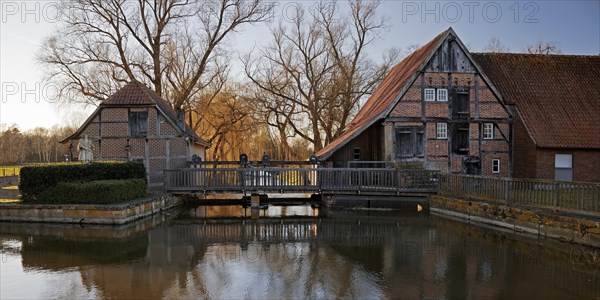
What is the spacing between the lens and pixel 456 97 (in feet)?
67.7

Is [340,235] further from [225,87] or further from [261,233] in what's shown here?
[225,87]

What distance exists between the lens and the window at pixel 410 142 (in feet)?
66.5

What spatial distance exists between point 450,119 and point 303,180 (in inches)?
295

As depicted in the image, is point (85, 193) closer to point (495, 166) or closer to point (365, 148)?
point (365, 148)

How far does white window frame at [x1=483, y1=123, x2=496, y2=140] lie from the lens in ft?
67.9

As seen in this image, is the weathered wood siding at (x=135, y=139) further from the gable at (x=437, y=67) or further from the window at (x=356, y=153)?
the window at (x=356, y=153)

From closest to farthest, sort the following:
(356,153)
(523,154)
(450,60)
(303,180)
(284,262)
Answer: (284,262)
(303,180)
(523,154)
(450,60)
(356,153)

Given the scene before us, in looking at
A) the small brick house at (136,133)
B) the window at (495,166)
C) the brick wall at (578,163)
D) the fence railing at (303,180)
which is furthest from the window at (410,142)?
the small brick house at (136,133)

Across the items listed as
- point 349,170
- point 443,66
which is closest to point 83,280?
point 349,170

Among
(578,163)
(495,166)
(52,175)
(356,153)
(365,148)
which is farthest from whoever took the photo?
(365,148)

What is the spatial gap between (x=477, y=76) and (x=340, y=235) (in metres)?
11.8

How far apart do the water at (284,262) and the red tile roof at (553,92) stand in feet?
26.0

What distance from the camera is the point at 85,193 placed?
1511cm

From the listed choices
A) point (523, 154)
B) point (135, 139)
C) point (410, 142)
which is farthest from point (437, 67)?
point (135, 139)
